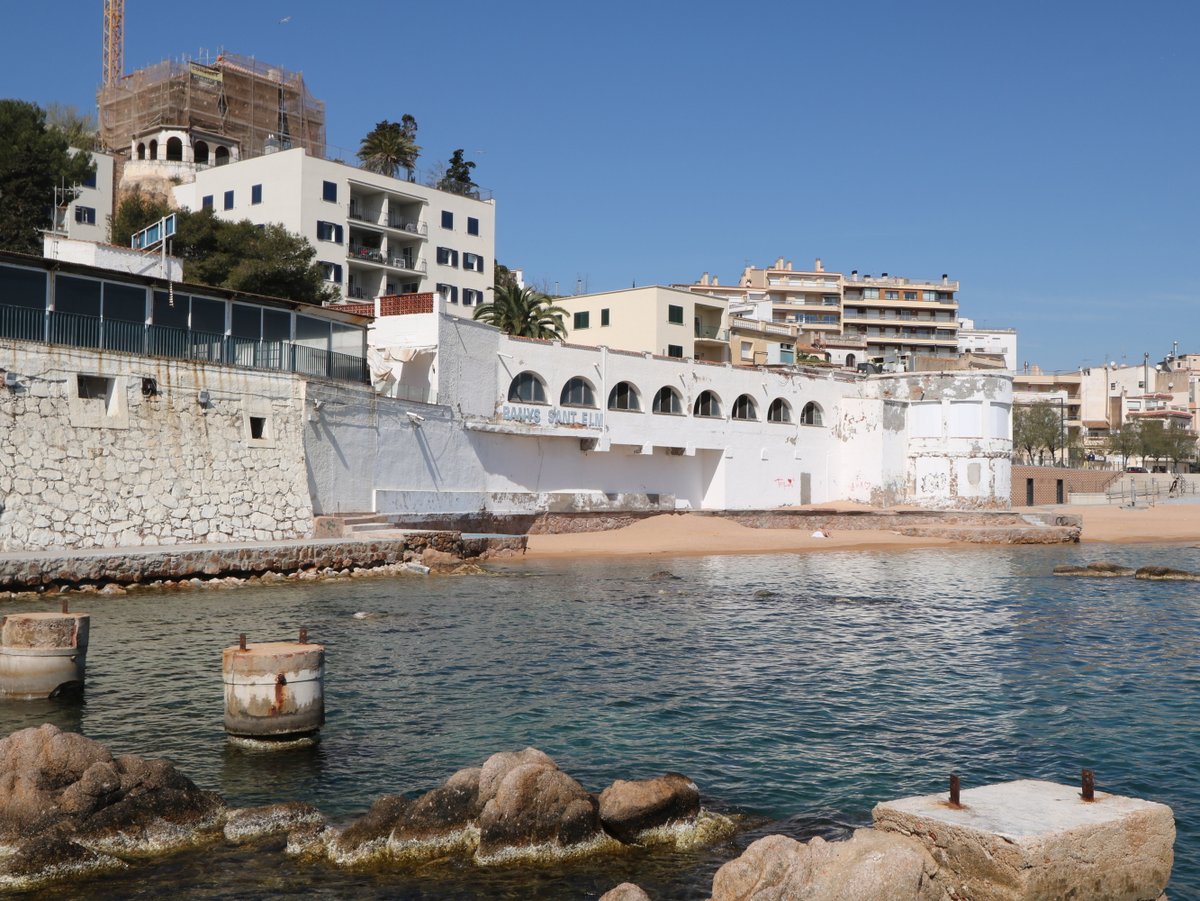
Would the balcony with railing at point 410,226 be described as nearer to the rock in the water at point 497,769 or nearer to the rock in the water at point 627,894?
the rock in the water at point 497,769

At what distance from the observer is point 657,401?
4791 cm

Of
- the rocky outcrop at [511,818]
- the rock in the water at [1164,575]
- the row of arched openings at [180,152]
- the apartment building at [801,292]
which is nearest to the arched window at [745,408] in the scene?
the rock in the water at [1164,575]

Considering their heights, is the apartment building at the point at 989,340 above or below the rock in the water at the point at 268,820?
above

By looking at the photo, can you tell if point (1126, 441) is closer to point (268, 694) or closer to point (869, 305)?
point (869, 305)

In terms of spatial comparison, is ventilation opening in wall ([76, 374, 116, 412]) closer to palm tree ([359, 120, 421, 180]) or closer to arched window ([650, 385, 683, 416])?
arched window ([650, 385, 683, 416])

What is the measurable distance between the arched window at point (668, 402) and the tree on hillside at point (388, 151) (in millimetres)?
32703

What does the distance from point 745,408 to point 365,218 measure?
2938 cm

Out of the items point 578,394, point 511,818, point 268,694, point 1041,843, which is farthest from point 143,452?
point 1041,843

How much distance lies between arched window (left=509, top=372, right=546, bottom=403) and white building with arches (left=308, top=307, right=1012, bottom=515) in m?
0.05

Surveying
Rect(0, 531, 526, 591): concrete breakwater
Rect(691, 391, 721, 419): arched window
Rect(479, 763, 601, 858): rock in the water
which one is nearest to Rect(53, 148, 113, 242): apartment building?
Rect(691, 391, 721, 419): arched window

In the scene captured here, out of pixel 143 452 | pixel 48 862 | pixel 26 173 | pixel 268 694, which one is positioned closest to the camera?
pixel 48 862

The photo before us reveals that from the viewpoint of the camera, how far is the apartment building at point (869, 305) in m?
123

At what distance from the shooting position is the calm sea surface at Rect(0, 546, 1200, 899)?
31.4 feet

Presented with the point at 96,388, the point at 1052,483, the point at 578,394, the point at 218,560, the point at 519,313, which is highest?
the point at 519,313
